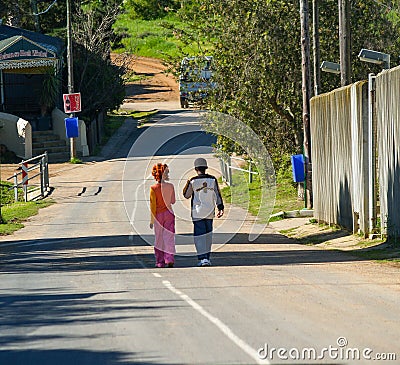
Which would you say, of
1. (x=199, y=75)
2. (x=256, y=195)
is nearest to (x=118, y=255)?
(x=256, y=195)

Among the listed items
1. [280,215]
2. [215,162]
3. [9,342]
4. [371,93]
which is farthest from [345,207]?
[215,162]

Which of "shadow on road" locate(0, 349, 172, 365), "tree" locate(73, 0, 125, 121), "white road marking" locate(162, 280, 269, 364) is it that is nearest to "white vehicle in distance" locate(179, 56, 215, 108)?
"tree" locate(73, 0, 125, 121)

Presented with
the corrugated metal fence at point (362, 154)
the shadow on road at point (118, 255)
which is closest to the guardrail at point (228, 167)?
the corrugated metal fence at point (362, 154)

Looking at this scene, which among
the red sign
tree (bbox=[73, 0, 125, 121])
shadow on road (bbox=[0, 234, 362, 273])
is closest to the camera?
shadow on road (bbox=[0, 234, 362, 273])

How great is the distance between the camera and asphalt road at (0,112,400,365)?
805cm

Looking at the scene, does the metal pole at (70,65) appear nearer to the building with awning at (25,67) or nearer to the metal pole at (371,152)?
the building with awning at (25,67)

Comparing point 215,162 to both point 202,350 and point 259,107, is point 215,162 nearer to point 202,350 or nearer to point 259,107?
point 259,107

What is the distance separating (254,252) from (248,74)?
440 inches

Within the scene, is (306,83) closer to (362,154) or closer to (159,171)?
(362,154)

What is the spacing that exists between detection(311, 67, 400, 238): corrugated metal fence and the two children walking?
3.52 metres

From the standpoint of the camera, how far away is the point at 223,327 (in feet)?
29.5

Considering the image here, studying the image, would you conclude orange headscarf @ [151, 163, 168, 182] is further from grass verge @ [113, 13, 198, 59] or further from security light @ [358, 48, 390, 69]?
grass verge @ [113, 13, 198, 59]

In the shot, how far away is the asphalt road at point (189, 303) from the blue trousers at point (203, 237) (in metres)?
0.30

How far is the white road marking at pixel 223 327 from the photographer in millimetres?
7734
